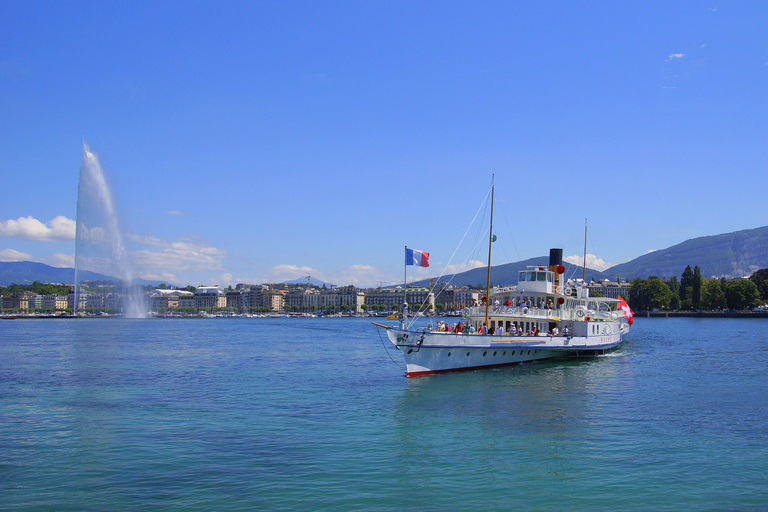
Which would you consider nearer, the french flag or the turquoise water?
the turquoise water

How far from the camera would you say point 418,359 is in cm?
3344

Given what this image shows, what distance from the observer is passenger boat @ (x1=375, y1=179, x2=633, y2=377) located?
110ft

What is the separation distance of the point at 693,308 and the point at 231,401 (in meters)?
185

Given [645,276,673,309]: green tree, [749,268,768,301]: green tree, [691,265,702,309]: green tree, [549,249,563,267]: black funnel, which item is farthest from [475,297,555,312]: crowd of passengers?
[749,268,768,301]: green tree

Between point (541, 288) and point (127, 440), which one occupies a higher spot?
point (541, 288)

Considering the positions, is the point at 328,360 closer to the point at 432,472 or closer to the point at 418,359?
the point at 418,359

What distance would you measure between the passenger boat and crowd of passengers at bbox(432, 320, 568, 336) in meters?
0.07

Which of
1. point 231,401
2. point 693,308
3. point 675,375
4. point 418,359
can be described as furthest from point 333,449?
point 693,308

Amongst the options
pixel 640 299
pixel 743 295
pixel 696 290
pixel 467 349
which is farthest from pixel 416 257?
pixel 640 299

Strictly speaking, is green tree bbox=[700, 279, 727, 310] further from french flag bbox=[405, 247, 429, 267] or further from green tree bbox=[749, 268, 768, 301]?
french flag bbox=[405, 247, 429, 267]

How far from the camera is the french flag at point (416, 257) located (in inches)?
1305

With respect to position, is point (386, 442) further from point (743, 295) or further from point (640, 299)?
point (640, 299)

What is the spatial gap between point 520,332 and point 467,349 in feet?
19.8

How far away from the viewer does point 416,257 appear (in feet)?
109
